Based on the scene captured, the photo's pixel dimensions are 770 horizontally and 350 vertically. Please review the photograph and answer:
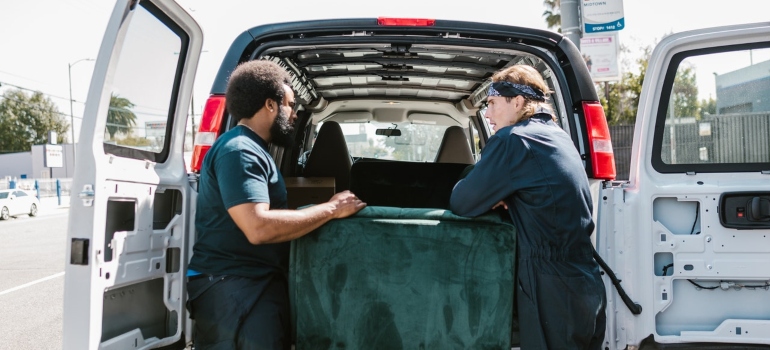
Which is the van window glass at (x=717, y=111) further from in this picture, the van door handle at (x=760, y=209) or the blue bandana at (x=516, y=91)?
the blue bandana at (x=516, y=91)

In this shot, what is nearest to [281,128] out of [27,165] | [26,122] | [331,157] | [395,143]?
[331,157]

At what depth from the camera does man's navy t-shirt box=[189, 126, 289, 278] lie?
2510 millimetres

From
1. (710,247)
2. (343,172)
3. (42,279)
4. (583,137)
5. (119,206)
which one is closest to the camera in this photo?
(119,206)

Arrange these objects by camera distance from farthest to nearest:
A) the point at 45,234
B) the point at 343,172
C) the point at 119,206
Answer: the point at 45,234 → the point at 343,172 → the point at 119,206

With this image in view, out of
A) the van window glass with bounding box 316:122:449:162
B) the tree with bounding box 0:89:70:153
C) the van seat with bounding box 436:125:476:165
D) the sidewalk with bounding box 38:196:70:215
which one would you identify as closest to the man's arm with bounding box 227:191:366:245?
the van seat with bounding box 436:125:476:165

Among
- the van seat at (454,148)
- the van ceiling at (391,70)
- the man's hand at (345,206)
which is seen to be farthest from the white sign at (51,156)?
the man's hand at (345,206)

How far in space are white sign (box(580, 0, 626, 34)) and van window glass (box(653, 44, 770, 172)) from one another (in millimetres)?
5225

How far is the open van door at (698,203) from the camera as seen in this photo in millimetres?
2656

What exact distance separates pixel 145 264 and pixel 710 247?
236 cm

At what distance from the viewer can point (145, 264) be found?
2.60 m

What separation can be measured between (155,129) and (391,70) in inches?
91.4

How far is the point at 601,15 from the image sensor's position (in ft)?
26.0

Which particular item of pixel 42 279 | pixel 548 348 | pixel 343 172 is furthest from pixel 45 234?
pixel 548 348

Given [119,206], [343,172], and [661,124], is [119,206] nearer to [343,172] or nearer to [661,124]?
[661,124]
